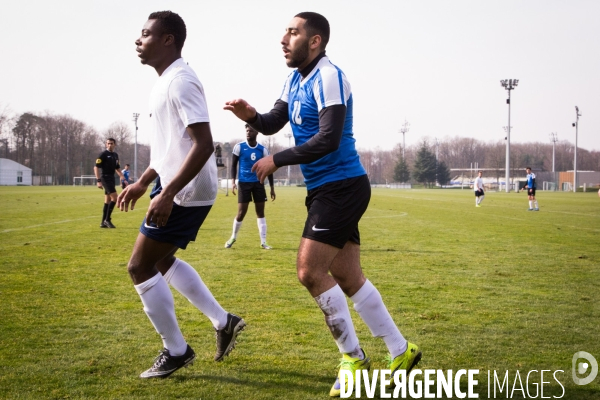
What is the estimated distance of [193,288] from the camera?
452cm

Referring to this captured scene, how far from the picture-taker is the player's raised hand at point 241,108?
4.20 metres

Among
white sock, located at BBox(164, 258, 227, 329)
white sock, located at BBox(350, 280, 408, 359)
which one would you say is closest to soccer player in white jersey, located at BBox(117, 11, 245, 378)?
white sock, located at BBox(164, 258, 227, 329)

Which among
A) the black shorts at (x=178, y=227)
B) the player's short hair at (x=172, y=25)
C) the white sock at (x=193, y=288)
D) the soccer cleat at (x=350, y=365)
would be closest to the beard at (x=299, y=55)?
the player's short hair at (x=172, y=25)

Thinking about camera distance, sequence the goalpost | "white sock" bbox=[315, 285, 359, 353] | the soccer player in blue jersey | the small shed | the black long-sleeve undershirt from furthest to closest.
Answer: the goalpost, the small shed, "white sock" bbox=[315, 285, 359, 353], the soccer player in blue jersey, the black long-sleeve undershirt

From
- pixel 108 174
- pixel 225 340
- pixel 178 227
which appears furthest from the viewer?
pixel 108 174

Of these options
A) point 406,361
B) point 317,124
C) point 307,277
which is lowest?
point 406,361

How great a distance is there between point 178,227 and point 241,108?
3.06 feet

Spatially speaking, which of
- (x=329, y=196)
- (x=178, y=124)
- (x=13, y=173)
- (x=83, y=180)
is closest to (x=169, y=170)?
(x=178, y=124)

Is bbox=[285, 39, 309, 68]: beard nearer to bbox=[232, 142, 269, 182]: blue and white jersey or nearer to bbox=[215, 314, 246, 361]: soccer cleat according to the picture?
bbox=[215, 314, 246, 361]: soccer cleat

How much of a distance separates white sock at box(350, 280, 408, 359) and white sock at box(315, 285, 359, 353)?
0.20 metres

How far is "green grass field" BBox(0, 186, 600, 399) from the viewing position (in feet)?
13.3

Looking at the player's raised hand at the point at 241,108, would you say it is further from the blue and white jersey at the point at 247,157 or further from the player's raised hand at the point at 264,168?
the blue and white jersey at the point at 247,157

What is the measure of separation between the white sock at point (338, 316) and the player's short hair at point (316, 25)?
162 centimetres

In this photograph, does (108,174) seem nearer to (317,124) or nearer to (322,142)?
(317,124)
